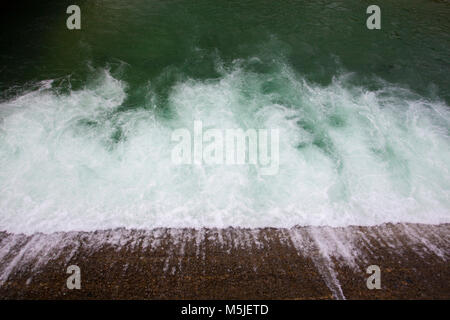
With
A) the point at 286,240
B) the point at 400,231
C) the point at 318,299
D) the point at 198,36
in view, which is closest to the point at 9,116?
the point at 198,36

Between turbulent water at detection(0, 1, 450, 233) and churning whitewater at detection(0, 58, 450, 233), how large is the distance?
3cm

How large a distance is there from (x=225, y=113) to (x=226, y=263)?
4468 mm

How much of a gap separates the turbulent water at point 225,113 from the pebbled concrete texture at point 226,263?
336 millimetres

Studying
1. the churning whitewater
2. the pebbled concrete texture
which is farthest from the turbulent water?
the pebbled concrete texture

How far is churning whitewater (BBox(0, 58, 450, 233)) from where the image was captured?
469 centimetres

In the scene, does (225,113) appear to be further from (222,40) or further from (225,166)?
(222,40)

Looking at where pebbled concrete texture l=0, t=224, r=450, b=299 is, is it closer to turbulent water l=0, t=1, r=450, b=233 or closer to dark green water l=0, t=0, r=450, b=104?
turbulent water l=0, t=1, r=450, b=233

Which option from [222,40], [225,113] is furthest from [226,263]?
[222,40]

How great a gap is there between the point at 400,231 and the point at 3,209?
24.9 feet

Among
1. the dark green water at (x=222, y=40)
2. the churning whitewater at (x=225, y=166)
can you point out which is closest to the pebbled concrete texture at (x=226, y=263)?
the churning whitewater at (x=225, y=166)

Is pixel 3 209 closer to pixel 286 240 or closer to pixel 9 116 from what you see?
pixel 9 116

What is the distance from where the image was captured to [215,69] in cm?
841

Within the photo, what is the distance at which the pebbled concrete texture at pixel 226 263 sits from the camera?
11.7ft

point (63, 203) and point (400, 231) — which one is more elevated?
point (63, 203)
